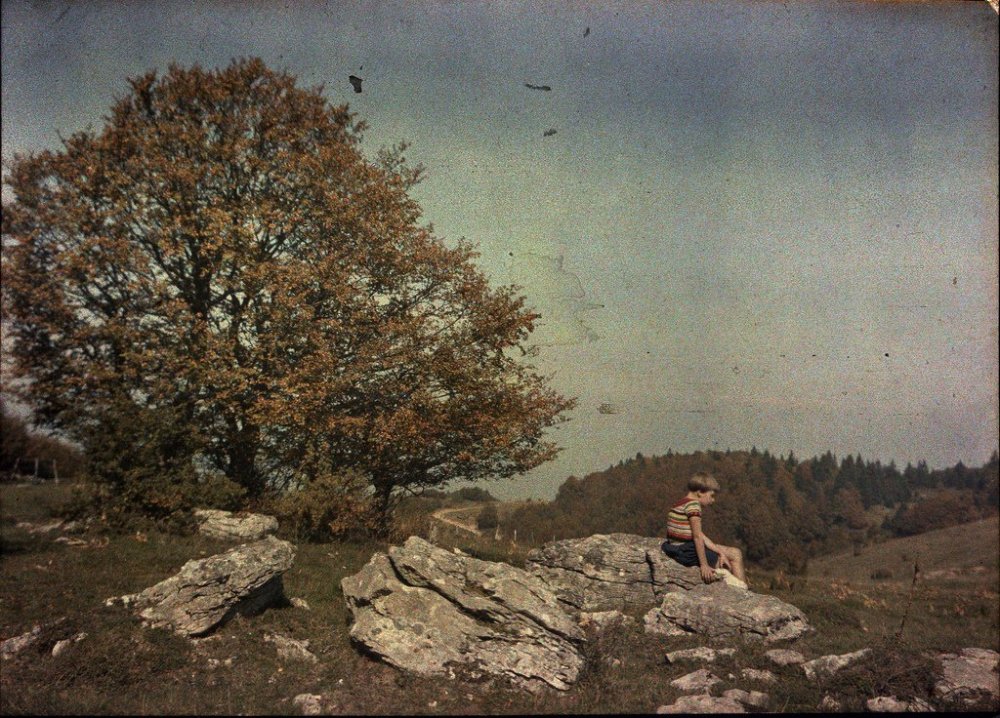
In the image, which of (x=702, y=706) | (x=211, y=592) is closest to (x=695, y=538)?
(x=702, y=706)

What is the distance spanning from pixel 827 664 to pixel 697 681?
3.71ft

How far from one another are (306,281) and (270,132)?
1.55 meters

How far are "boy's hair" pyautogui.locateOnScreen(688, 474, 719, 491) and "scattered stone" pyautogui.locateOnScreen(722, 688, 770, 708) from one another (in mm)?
1989

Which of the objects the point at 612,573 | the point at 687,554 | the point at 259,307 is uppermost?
the point at 259,307

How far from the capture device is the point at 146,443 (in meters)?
6.95

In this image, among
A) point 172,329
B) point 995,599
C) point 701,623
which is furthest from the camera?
point 995,599

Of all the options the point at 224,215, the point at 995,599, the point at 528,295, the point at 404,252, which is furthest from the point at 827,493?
the point at 224,215

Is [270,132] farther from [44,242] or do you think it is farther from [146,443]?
[146,443]

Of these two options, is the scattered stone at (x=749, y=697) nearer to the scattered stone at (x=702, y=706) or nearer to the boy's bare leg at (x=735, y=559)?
the scattered stone at (x=702, y=706)

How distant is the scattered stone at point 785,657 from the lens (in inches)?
244

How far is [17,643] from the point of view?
559cm

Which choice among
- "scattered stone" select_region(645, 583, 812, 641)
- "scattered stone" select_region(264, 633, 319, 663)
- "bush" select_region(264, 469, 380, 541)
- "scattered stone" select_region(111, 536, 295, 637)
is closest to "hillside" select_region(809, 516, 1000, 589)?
"scattered stone" select_region(645, 583, 812, 641)

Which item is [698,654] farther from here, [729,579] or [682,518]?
[682,518]

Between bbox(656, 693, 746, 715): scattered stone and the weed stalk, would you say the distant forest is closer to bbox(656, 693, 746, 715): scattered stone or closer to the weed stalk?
the weed stalk
